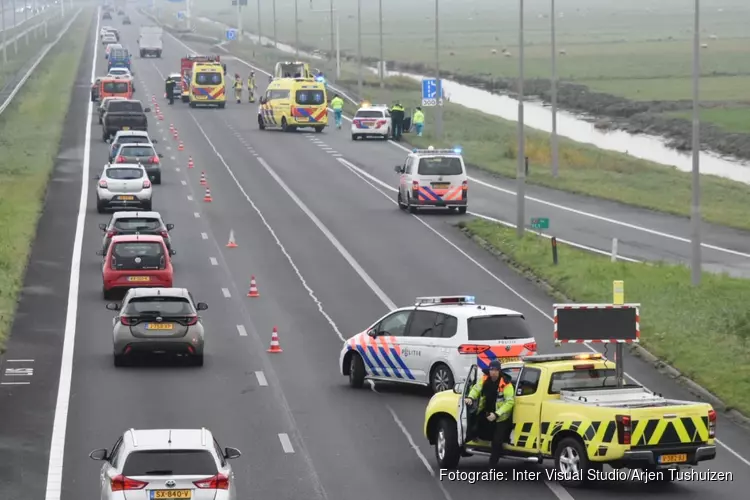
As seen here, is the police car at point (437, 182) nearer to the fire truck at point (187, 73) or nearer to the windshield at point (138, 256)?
the windshield at point (138, 256)

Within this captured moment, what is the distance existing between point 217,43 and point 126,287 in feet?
455

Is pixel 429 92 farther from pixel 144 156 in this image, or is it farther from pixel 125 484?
pixel 125 484

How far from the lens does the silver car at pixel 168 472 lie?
17.2 m

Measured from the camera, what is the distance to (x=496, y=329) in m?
27.5

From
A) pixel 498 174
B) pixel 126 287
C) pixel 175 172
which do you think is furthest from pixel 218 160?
pixel 126 287

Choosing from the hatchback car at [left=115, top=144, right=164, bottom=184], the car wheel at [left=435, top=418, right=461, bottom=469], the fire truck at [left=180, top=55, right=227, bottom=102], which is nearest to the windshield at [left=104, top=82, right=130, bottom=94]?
the fire truck at [left=180, top=55, right=227, bottom=102]

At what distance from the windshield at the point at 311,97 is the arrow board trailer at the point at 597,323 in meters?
60.8

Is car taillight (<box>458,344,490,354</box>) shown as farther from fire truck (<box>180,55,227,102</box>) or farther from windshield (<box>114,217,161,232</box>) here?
fire truck (<box>180,55,227,102</box>)

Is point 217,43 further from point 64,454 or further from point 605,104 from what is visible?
point 64,454

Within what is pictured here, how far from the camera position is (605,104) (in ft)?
393

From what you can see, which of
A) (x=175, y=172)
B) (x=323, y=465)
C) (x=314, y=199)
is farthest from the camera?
(x=175, y=172)

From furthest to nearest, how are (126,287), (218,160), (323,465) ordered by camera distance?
(218,160) < (126,287) < (323,465)

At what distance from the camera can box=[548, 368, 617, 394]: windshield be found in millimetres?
21609

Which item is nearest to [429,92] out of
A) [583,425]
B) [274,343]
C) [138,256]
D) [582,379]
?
[138,256]
